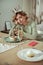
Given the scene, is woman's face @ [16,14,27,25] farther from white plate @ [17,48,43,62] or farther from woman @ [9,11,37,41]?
white plate @ [17,48,43,62]

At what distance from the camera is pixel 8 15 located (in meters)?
4.22

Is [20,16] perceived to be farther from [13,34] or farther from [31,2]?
[31,2]

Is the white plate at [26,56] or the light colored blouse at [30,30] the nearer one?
the white plate at [26,56]

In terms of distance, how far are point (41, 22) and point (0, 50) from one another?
265cm

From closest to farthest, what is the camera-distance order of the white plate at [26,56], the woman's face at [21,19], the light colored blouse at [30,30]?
the white plate at [26,56] < the woman's face at [21,19] < the light colored blouse at [30,30]

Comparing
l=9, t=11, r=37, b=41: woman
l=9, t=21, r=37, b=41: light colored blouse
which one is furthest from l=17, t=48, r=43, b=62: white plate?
l=9, t=21, r=37, b=41: light colored blouse

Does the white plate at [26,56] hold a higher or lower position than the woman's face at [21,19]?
A: lower

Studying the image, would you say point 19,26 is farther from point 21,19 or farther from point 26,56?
point 26,56

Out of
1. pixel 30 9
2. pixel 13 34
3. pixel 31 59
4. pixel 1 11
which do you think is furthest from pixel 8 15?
pixel 31 59

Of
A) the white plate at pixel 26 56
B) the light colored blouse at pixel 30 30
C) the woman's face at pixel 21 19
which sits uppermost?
the woman's face at pixel 21 19

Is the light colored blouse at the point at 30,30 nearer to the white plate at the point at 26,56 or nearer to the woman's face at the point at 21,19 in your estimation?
the woman's face at the point at 21,19

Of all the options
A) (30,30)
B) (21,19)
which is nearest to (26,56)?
(21,19)

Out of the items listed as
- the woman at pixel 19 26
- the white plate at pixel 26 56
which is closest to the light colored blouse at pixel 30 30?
the woman at pixel 19 26

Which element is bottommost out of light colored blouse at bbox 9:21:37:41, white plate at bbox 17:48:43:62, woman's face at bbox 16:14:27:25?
white plate at bbox 17:48:43:62
